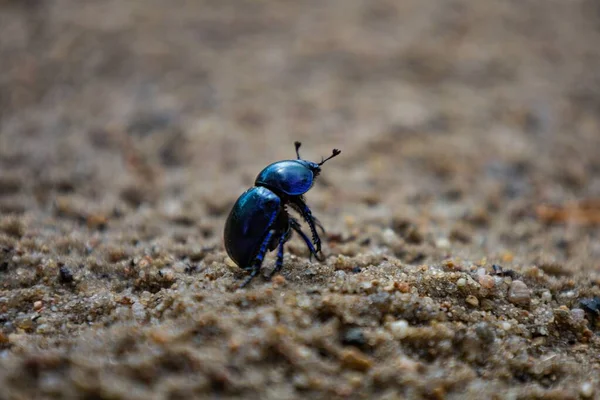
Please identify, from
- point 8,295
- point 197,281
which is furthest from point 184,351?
point 8,295

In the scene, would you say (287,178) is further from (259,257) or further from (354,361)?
(354,361)

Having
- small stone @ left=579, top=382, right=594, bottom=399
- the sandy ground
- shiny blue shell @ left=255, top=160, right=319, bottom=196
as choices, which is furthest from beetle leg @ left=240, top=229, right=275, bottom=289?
small stone @ left=579, top=382, right=594, bottom=399

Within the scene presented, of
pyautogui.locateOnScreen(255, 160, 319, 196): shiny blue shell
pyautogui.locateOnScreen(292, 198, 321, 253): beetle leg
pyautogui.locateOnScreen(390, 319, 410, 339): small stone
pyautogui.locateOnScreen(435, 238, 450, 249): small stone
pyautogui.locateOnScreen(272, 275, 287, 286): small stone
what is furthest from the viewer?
pyautogui.locateOnScreen(435, 238, 450, 249): small stone

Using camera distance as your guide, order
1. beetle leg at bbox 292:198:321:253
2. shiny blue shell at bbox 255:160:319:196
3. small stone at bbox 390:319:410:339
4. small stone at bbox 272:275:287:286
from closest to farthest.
Result: small stone at bbox 390:319:410:339
small stone at bbox 272:275:287:286
shiny blue shell at bbox 255:160:319:196
beetle leg at bbox 292:198:321:253

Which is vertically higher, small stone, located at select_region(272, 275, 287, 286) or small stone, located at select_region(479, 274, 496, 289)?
small stone, located at select_region(272, 275, 287, 286)

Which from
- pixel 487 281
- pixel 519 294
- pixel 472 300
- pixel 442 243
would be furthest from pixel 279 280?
pixel 442 243

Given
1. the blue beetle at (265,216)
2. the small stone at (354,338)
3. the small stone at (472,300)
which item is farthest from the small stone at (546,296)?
the blue beetle at (265,216)

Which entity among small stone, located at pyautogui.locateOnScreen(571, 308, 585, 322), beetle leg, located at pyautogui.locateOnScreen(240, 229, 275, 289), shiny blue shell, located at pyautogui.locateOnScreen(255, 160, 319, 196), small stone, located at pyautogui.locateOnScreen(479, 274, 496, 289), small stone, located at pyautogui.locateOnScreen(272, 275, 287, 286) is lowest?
small stone, located at pyautogui.locateOnScreen(571, 308, 585, 322)

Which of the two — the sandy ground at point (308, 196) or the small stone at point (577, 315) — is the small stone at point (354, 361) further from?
the small stone at point (577, 315)

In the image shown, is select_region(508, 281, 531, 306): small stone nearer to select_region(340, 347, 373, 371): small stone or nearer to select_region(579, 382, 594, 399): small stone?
select_region(579, 382, 594, 399): small stone
